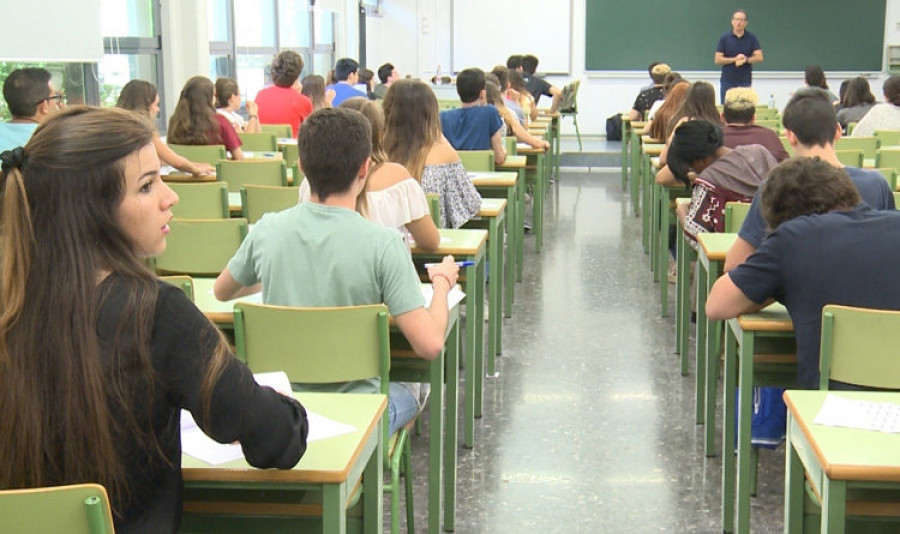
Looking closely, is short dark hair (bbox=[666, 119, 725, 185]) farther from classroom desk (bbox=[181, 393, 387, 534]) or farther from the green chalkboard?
the green chalkboard

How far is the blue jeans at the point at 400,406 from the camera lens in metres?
2.92

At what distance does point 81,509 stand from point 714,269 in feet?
8.91

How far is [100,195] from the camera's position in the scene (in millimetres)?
1604

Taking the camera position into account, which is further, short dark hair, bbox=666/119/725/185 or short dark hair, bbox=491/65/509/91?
short dark hair, bbox=491/65/509/91

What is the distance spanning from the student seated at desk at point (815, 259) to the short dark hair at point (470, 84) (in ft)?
12.6

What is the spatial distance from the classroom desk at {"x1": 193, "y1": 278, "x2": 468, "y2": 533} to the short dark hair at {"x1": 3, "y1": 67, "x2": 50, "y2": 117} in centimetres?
221

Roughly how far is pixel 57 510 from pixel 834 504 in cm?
129

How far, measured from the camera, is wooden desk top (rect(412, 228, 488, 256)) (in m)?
3.90

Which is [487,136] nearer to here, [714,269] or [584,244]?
[584,244]

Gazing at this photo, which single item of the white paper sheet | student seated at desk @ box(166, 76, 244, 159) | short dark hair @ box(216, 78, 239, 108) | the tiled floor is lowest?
the tiled floor

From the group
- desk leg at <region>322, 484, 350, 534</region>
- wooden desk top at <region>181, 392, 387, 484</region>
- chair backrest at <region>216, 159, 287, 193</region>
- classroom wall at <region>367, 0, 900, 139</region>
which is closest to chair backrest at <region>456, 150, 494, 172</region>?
chair backrest at <region>216, 159, 287, 193</region>

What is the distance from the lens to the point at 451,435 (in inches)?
137

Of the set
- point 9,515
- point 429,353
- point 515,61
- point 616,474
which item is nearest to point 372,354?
point 429,353

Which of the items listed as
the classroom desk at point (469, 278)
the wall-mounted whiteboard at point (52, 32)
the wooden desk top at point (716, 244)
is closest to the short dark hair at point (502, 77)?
the wall-mounted whiteboard at point (52, 32)
